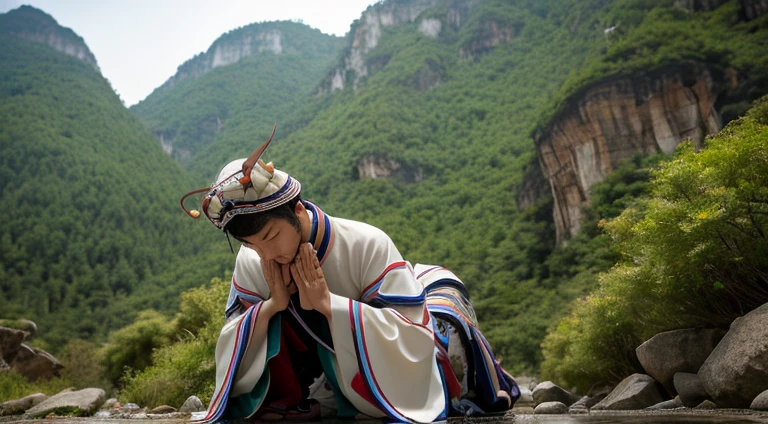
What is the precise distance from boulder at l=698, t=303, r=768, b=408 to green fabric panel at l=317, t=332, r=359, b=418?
13.6 ft

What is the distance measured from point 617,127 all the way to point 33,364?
3638 cm

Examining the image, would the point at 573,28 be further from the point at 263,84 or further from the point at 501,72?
the point at 263,84

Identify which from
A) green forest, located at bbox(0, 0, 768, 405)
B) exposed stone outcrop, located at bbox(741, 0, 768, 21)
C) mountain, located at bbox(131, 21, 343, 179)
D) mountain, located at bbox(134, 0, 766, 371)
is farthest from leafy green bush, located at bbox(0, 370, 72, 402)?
mountain, located at bbox(131, 21, 343, 179)

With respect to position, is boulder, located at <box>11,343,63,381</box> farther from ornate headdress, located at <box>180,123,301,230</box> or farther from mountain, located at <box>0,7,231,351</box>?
mountain, located at <box>0,7,231,351</box>

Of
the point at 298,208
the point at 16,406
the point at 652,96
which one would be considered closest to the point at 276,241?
the point at 298,208

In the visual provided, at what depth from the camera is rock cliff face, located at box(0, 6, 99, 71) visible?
15812 centimetres

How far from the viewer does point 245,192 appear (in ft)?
10.9

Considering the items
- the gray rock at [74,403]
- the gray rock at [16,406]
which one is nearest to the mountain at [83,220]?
the gray rock at [16,406]

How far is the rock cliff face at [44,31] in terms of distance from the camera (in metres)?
158

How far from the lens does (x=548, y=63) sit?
97.6m

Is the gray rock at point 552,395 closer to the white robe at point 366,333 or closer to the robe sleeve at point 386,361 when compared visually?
the white robe at point 366,333

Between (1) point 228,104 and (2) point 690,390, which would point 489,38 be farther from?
(2) point 690,390

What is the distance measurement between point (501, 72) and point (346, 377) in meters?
110

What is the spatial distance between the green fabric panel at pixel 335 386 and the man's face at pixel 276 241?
58 cm
